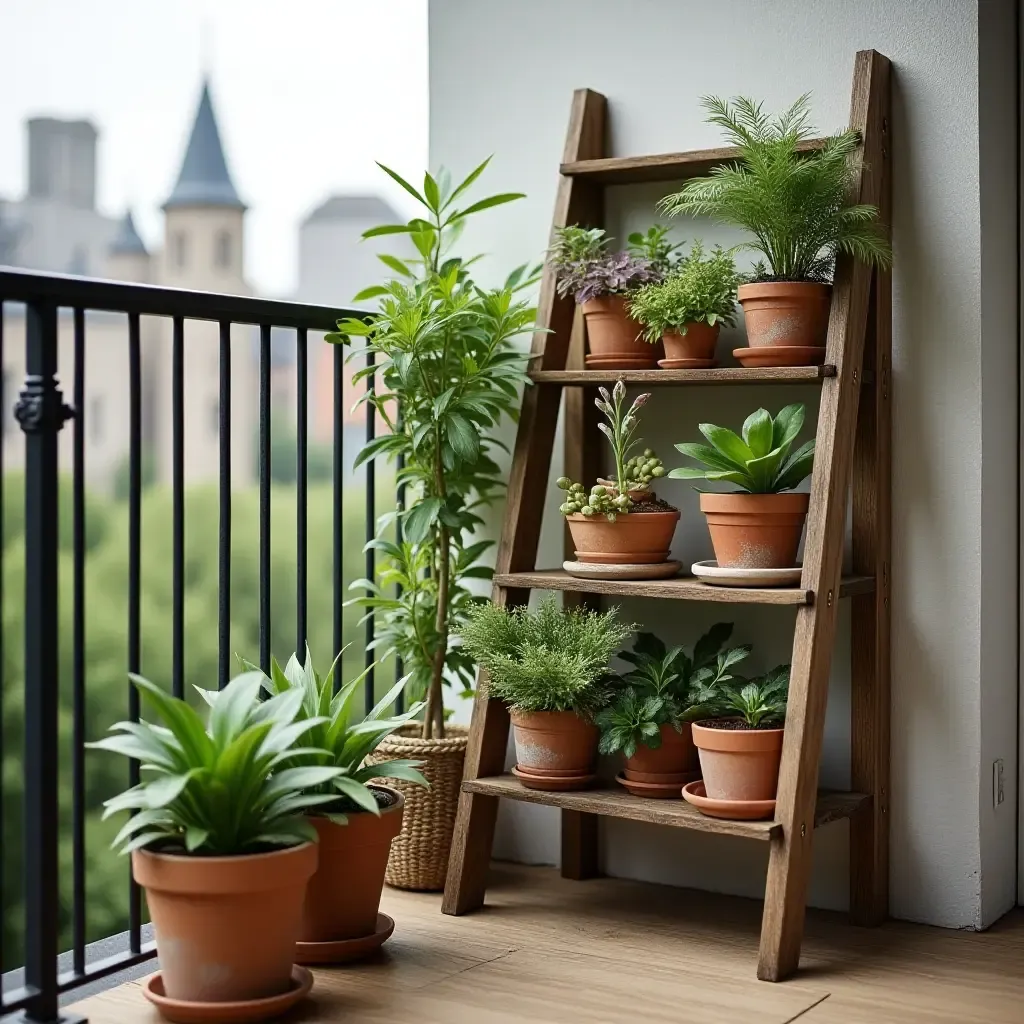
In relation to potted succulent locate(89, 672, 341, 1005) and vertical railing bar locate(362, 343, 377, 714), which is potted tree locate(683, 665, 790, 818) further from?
vertical railing bar locate(362, 343, 377, 714)

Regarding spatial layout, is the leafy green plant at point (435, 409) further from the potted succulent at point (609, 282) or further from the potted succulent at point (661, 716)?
the potted succulent at point (661, 716)

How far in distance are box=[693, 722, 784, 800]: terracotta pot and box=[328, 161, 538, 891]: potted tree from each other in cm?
66

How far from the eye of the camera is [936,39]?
8.69 ft

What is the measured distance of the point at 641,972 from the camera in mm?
2410

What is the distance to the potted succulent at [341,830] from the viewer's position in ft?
7.88

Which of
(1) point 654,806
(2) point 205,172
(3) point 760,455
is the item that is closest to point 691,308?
(3) point 760,455

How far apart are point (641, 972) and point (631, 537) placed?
2.65ft

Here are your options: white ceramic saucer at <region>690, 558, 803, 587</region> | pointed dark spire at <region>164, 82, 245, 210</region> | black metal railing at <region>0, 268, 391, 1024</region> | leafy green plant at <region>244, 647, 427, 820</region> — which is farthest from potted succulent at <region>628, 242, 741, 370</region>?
pointed dark spire at <region>164, 82, 245, 210</region>

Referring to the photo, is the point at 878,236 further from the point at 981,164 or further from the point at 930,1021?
the point at 930,1021

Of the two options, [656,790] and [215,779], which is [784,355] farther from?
[215,779]

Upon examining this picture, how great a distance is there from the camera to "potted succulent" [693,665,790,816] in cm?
242

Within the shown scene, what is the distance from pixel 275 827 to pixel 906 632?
4.25 ft

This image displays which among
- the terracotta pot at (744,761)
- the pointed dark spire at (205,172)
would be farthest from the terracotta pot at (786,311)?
the pointed dark spire at (205,172)

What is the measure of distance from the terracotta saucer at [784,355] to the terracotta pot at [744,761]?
2.26ft
